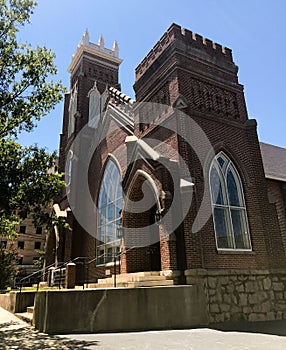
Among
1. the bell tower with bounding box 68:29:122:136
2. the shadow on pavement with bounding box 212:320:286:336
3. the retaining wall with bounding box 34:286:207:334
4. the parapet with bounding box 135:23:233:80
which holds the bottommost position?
the shadow on pavement with bounding box 212:320:286:336

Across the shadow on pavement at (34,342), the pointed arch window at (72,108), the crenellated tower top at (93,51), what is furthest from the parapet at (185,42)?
the crenellated tower top at (93,51)

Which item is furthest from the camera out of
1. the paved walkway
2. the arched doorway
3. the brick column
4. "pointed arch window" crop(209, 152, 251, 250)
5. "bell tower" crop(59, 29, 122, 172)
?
"bell tower" crop(59, 29, 122, 172)

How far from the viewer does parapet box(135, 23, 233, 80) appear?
11562 millimetres

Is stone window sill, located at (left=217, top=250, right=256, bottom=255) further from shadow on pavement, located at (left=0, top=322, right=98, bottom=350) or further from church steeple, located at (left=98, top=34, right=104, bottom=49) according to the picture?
church steeple, located at (left=98, top=34, right=104, bottom=49)

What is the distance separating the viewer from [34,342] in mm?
6238

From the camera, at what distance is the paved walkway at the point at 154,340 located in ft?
18.6

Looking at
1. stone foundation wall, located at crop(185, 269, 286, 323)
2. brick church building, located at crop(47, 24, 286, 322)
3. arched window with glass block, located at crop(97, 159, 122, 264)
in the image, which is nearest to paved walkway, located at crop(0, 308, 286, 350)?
stone foundation wall, located at crop(185, 269, 286, 323)

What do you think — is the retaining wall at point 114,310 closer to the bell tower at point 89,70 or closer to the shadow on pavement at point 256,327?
the shadow on pavement at point 256,327

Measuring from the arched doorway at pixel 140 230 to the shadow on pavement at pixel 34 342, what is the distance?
421 centimetres

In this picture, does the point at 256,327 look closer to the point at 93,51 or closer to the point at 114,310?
the point at 114,310

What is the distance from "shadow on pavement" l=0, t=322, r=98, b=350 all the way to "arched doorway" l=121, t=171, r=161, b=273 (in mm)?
4206

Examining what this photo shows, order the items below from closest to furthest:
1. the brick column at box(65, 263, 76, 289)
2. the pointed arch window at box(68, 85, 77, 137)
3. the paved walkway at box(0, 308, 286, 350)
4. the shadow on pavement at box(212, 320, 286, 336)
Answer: the paved walkway at box(0, 308, 286, 350) → the shadow on pavement at box(212, 320, 286, 336) → the brick column at box(65, 263, 76, 289) → the pointed arch window at box(68, 85, 77, 137)

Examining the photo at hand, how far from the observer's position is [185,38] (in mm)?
11719

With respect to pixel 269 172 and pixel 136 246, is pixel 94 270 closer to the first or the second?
pixel 136 246
